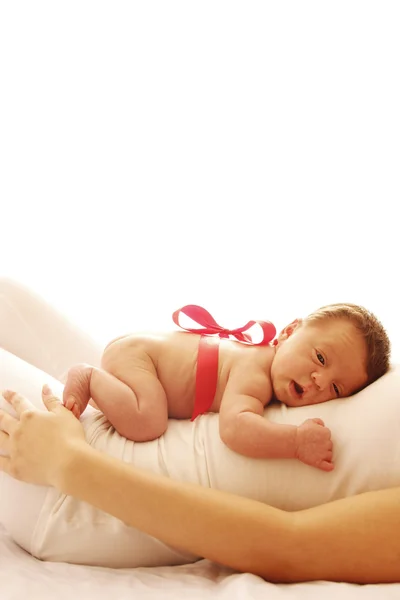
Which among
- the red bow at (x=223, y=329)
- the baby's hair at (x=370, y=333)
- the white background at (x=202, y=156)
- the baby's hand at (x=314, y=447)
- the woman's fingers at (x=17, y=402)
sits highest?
the white background at (x=202, y=156)

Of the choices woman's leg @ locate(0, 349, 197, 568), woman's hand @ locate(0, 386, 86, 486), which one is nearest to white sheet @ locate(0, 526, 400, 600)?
woman's leg @ locate(0, 349, 197, 568)

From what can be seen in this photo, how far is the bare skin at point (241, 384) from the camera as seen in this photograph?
4.34 ft

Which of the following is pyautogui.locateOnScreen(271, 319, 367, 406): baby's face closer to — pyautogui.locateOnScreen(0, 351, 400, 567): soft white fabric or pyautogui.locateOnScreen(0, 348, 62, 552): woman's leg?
pyautogui.locateOnScreen(0, 351, 400, 567): soft white fabric

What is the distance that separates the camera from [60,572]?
4.13ft

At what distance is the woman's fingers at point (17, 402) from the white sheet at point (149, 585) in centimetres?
26

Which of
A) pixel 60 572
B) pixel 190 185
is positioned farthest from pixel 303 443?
pixel 190 185

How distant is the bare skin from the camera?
1324mm

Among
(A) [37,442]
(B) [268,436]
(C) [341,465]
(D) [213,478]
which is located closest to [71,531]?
(A) [37,442]

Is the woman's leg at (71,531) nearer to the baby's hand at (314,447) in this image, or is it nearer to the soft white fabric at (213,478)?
the soft white fabric at (213,478)

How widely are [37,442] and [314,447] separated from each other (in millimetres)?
512

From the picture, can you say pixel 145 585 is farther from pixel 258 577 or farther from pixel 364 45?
pixel 364 45

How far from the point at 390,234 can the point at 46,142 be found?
1.30m

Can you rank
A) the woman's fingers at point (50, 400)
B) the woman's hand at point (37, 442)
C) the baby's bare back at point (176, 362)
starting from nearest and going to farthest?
the woman's hand at point (37, 442) < the woman's fingers at point (50, 400) < the baby's bare back at point (176, 362)

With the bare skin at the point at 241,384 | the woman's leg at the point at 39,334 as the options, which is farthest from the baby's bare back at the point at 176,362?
the woman's leg at the point at 39,334
